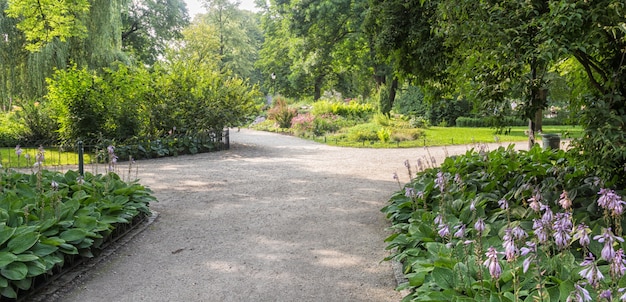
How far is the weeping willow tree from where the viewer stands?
1380 cm

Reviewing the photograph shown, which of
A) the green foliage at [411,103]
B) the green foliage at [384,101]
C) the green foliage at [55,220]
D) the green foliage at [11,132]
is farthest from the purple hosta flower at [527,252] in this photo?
the green foliage at [411,103]

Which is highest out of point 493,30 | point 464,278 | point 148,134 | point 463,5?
point 463,5

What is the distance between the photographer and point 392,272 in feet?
14.1

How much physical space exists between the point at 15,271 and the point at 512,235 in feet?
11.1

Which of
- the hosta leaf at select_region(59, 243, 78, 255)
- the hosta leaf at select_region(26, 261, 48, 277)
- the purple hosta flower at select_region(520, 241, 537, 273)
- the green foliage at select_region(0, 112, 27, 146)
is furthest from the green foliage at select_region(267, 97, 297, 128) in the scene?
the purple hosta flower at select_region(520, 241, 537, 273)

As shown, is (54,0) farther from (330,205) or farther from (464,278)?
(464,278)

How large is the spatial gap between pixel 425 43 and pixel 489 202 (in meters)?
2.30

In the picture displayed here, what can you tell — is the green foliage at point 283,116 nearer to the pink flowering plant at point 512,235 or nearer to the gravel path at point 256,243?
the gravel path at point 256,243

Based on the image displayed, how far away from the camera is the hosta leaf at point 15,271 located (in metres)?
3.30

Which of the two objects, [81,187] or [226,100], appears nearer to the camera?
[81,187]

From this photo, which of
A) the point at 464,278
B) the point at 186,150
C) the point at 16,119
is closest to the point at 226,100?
the point at 186,150

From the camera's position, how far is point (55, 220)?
4168mm

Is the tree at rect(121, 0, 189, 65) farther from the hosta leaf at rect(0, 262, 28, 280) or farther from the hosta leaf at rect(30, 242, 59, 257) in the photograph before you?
the hosta leaf at rect(0, 262, 28, 280)

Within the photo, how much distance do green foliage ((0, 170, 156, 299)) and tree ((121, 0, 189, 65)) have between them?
81.9ft
